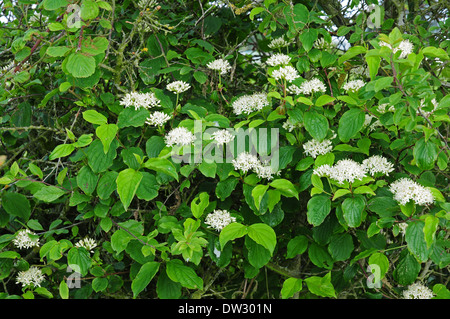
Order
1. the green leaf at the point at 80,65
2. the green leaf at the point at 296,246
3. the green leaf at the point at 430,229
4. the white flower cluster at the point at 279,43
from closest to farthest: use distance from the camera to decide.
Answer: the green leaf at the point at 430,229, the green leaf at the point at 80,65, the green leaf at the point at 296,246, the white flower cluster at the point at 279,43

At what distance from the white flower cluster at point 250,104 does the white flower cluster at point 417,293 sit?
73 centimetres

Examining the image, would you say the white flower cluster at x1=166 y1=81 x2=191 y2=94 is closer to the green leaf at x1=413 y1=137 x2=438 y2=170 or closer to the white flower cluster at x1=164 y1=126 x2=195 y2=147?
the white flower cluster at x1=164 y1=126 x2=195 y2=147

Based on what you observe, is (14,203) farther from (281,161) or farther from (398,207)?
(398,207)

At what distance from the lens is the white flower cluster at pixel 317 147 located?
128 cm

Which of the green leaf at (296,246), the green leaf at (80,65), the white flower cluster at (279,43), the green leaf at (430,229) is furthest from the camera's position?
the white flower cluster at (279,43)

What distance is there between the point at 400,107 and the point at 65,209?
121 centimetres

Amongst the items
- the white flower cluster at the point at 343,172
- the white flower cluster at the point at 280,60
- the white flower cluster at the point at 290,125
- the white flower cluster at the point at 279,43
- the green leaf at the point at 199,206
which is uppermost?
the white flower cluster at the point at 279,43

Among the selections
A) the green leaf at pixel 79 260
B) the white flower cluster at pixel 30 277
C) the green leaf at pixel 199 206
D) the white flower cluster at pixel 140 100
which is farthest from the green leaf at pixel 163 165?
the white flower cluster at pixel 30 277

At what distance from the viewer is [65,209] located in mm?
1621

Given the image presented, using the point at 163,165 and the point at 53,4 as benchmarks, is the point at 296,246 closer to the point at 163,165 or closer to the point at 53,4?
the point at 163,165

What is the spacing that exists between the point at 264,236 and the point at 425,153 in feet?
1.62

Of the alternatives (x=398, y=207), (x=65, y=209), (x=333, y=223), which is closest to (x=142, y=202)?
(x=65, y=209)

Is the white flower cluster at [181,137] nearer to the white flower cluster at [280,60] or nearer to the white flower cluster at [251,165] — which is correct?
the white flower cluster at [251,165]

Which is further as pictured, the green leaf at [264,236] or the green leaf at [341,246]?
the green leaf at [341,246]
